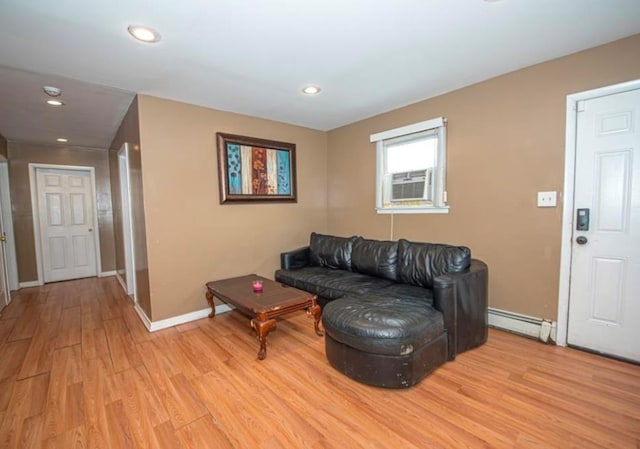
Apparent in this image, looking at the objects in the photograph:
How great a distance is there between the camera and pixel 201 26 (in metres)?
1.84

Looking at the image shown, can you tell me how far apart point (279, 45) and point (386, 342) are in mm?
2224

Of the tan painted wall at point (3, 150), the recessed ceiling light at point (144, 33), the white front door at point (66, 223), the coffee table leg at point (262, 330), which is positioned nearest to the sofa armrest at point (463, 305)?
the coffee table leg at point (262, 330)

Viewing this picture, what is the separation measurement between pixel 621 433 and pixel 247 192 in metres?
3.66

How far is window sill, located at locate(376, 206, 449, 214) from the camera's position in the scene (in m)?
3.20

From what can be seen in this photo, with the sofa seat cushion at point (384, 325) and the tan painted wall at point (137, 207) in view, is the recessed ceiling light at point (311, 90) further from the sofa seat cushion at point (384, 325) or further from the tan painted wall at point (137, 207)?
the sofa seat cushion at point (384, 325)

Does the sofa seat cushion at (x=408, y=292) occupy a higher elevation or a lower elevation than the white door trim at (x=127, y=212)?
lower

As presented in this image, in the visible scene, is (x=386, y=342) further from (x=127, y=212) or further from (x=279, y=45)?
(x=127, y=212)

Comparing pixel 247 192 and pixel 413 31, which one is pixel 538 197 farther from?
pixel 247 192

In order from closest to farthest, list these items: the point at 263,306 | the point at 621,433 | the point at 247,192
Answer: the point at 621,433 < the point at 263,306 < the point at 247,192

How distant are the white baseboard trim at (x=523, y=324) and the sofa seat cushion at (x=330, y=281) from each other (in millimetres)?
1048

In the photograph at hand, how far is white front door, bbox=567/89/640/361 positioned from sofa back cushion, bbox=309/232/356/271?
2.16 meters

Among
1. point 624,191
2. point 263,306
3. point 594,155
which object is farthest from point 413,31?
point 263,306

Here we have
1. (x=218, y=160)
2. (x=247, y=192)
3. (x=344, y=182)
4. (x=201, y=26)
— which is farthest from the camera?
(x=344, y=182)

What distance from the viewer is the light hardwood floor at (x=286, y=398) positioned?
5.12ft
